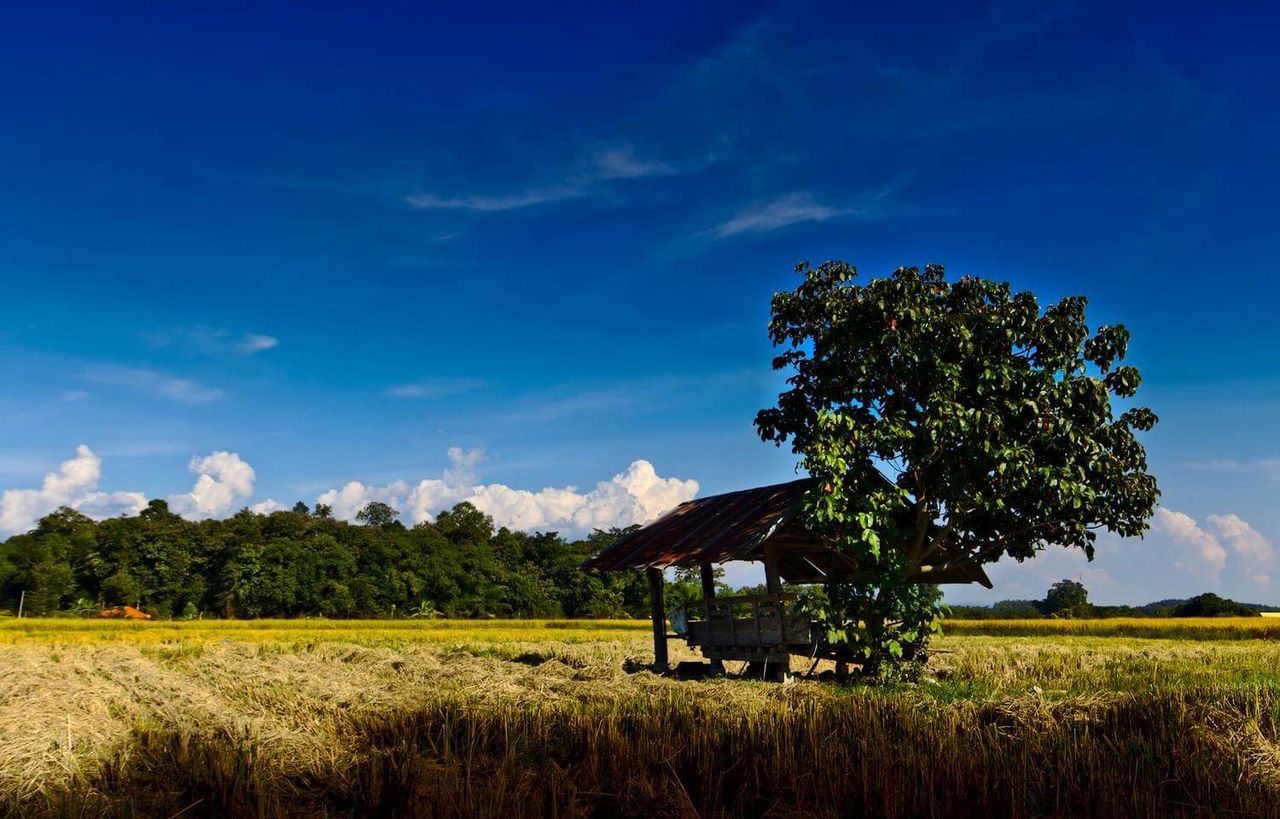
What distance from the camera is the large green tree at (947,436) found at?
1234 centimetres

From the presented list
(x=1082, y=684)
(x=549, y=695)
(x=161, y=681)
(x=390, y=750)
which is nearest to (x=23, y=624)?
(x=161, y=681)

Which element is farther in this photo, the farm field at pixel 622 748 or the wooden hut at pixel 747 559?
the wooden hut at pixel 747 559

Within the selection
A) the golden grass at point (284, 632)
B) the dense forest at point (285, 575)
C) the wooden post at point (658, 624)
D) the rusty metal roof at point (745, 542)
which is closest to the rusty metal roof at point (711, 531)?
the rusty metal roof at point (745, 542)

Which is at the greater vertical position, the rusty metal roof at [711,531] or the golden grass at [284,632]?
the rusty metal roof at [711,531]

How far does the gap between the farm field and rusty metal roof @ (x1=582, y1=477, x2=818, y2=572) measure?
6.80ft

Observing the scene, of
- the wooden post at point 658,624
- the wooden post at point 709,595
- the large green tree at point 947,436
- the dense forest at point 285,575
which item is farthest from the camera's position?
the dense forest at point 285,575

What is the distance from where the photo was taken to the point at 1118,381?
1329 centimetres

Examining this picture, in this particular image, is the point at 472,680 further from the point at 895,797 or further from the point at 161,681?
the point at 895,797

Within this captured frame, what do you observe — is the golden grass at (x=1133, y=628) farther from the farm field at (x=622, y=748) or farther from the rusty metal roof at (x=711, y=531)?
the farm field at (x=622, y=748)

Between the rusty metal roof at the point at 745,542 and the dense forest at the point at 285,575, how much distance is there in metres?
37.0

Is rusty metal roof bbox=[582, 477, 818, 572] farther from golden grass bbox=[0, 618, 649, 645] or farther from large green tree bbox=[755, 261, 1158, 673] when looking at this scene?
golden grass bbox=[0, 618, 649, 645]

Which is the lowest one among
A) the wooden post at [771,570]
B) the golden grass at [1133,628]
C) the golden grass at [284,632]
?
the golden grass at [1133,628]

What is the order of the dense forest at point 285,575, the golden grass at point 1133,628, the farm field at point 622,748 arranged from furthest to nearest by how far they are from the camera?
the dense forest at point 285,575, the golden grass at point 1133,628, the farm field at point 622,748

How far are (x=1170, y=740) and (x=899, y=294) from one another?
7506 mm
